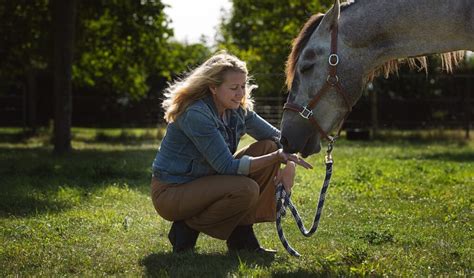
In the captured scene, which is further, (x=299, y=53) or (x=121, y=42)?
(x=121, y=42)

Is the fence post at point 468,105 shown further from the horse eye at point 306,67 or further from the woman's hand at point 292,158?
the woman's hand at point 292,158

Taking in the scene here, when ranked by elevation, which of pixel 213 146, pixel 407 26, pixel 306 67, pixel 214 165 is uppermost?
pixel 407 26

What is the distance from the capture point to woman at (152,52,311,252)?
489 cm

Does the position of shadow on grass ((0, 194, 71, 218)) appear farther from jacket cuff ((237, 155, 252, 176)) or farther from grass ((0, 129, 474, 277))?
jacket cuff ((237, 155, 252, 176))

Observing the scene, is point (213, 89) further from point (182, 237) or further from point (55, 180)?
point (55, 180)

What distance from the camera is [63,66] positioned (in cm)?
1543

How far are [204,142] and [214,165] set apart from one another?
0.17 meters

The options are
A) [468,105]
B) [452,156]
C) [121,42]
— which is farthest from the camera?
[468,105]

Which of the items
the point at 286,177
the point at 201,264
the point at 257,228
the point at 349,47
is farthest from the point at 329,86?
the point at 257,228

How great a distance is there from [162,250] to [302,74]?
172 cm

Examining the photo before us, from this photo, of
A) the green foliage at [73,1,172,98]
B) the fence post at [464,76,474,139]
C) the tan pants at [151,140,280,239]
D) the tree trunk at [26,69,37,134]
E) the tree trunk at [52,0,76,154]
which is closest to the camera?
the tan pants at [151,140,280,239]

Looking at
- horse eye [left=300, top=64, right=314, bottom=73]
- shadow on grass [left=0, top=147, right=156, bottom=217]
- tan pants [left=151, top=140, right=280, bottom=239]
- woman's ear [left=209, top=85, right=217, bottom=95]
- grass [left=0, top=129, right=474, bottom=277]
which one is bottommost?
shadow on grass [left=0, top=147, right=156, bottom=217]

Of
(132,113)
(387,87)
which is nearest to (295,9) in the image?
(387,87)

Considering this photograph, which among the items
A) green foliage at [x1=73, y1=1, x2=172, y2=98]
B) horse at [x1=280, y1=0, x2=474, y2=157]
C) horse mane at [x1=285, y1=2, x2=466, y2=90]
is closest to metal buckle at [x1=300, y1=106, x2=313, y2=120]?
horse at [x1=280, y1=0, x2=474, y2=157]
